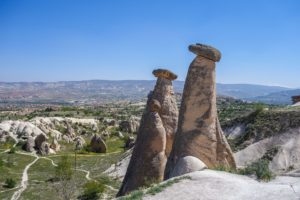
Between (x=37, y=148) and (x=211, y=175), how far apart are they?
4315cm

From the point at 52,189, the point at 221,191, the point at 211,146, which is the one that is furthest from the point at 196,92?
the point at 52,189

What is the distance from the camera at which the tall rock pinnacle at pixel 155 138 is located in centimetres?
1723

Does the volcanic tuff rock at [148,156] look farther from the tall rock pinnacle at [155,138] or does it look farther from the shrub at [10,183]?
the shrub at [10,183]

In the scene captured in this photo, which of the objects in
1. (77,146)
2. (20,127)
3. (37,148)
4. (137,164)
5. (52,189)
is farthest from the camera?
(20,127)

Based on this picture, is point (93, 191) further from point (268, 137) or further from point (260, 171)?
point (260, 171)

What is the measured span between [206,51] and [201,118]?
2.75m

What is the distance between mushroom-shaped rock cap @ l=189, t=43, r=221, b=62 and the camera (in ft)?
55.5

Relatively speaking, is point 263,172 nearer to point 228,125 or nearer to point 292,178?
point 292,178

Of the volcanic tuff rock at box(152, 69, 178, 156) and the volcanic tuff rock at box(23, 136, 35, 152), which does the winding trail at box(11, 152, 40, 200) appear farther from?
the volcanic tuff rock at box(152, 69, 178, 156)

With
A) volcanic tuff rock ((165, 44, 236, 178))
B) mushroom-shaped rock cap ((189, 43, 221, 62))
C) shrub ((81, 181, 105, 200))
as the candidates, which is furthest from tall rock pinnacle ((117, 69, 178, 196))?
shrub ((81, 181, 105, 200))

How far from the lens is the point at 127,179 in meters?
17.7

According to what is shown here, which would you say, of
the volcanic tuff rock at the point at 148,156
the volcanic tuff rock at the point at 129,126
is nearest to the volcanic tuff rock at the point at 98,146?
the volcanic tuff rock at the point at 129,126

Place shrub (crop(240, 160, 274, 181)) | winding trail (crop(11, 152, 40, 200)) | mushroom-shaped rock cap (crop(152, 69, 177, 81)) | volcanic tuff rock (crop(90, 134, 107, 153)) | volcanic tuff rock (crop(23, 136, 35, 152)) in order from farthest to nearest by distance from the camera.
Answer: volcanic tuff rock (crop(90, 134, 107, 153))
volcanic tuff rock (crop(23, 136, 35, 152))
winding trail (crop(11, 152, 40, 200))
mushroom-shaped rock cap (crop(152, 69, 177, 81))
shrub (crop(240, 160, 274, 181))

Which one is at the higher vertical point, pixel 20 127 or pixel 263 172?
pixel 263 172
